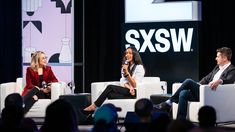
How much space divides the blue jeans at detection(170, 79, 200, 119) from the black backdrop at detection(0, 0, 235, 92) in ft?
3.92

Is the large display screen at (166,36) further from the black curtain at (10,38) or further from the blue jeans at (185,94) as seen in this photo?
the black curtain at (10,38)

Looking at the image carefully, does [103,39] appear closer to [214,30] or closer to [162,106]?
[214,30]

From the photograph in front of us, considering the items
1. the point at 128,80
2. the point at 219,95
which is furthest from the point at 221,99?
the point at 128,80

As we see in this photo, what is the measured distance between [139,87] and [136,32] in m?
1.18

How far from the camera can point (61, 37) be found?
9.63m

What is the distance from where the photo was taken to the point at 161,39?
8930mm

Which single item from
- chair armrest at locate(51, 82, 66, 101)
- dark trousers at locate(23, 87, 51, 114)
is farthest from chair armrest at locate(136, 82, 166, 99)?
dark trousers at locate(23, 87, 51, 114)

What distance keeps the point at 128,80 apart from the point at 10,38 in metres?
2.87

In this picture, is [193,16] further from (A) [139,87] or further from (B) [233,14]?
(A) [139,87]

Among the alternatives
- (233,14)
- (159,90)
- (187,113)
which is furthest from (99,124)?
(233,14)

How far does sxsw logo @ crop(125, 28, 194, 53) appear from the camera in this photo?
8.73 meters

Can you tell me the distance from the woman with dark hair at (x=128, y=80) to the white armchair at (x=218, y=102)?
2.55 feet

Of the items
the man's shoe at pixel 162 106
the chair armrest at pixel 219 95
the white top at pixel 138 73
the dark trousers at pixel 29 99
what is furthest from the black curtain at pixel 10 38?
the chair armrest at pixel 219 95

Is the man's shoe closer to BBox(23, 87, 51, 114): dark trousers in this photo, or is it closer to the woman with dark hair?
the woman with dark hair
